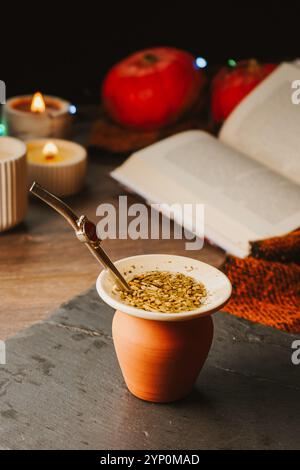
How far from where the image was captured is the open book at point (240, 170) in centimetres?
111

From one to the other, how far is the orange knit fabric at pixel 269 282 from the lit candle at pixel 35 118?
50 centimetres

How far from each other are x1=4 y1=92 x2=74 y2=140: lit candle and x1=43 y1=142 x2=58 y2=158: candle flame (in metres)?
0.13

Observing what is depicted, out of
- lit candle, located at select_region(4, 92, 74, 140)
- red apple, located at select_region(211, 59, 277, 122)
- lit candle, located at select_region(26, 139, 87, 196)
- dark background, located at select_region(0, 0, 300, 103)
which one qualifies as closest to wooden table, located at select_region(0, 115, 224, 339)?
lit candle, located at select_region(26, 139, 87, 196)

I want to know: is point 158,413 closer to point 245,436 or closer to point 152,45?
point 245,436

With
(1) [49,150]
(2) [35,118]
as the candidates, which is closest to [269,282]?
(1) [49,150]

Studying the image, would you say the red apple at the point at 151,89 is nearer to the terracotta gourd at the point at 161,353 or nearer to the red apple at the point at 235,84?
the red apple at the point at 235,84

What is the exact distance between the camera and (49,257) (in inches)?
43.0

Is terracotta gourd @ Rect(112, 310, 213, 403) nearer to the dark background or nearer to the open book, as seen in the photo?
the open book

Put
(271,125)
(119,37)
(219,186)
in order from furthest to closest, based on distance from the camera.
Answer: (119,37), (271,125), (219,186)

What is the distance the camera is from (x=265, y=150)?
4.15 feet

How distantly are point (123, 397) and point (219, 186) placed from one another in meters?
0.48

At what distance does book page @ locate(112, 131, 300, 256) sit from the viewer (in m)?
1.10

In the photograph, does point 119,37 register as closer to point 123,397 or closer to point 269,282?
point 269,282

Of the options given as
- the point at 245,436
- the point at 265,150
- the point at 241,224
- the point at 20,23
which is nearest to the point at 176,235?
the point at 241,224
